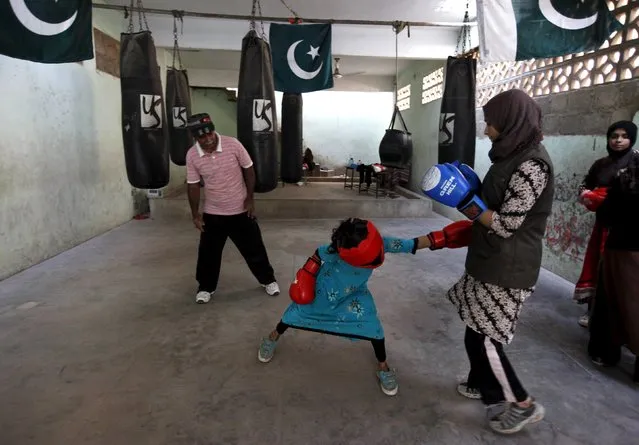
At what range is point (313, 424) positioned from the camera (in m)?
1.67

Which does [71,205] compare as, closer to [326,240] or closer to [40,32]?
[40,32]

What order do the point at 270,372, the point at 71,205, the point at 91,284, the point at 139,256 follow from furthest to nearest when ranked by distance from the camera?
the point at 71,205 < the point at 139,256 < the point at 91,284 < the point at 270,372

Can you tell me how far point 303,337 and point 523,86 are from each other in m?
3.59

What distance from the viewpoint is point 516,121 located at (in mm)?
1368

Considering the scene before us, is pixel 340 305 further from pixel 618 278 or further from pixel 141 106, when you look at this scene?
pixel 141 106

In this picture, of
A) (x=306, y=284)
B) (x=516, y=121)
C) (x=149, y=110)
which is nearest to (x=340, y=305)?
(x=306, y=284)

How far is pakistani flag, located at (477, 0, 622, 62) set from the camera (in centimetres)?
267

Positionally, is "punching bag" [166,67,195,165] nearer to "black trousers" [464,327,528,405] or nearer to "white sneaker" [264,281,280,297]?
"white sneaker" [264,281,280,297]

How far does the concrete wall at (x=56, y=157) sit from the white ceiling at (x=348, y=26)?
1.02 metres

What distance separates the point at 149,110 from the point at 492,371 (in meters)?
2.66

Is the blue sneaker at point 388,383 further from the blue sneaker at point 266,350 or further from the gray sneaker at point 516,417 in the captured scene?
the blue sneaker at point 266,350

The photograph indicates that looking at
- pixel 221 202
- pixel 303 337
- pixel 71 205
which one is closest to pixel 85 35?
pixel 221 202

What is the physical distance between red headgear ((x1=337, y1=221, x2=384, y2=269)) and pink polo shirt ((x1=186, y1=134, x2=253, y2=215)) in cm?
140

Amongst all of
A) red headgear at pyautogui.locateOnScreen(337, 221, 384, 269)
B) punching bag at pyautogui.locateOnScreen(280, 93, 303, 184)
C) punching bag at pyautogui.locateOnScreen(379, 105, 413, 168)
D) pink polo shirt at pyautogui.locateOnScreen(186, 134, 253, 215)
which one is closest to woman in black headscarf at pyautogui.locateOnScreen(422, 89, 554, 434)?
red headgear at pyautogui.locateOnScreen(337, 221, 384, 269)
